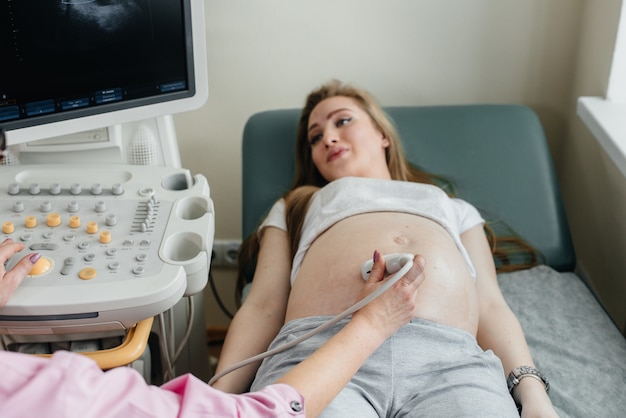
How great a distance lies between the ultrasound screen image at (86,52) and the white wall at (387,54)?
0.59 meters

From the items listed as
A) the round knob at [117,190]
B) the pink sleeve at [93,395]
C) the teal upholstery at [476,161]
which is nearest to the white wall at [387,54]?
the teal upholstery at [476,161]

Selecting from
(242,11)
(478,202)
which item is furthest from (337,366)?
(242,11)

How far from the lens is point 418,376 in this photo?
1.16 m

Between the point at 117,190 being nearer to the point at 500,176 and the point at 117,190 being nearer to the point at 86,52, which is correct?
the point at 86,52

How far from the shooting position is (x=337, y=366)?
3.43ft

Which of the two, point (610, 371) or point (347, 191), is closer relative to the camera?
point (610, 371)

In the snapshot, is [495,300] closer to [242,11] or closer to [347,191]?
[347,191]

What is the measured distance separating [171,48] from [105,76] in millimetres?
132

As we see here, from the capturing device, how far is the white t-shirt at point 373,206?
4.76ft

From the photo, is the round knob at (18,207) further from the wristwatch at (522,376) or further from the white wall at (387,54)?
the wristwatch at (522,376)

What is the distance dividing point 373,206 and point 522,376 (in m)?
0.44

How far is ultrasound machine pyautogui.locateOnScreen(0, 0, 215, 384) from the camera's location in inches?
43.3

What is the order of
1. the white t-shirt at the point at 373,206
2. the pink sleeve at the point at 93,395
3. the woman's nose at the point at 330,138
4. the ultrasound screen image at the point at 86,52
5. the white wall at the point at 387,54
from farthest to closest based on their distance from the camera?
the white wall at the point at 387,54, the woman's nose at the point at 330,138, the white t-shirt at the point at 373,206, the ultrasound screen image at the point at 86,52, the pink sleeve at the point at 93,395

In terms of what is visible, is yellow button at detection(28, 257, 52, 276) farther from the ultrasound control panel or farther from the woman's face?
the woman's face
